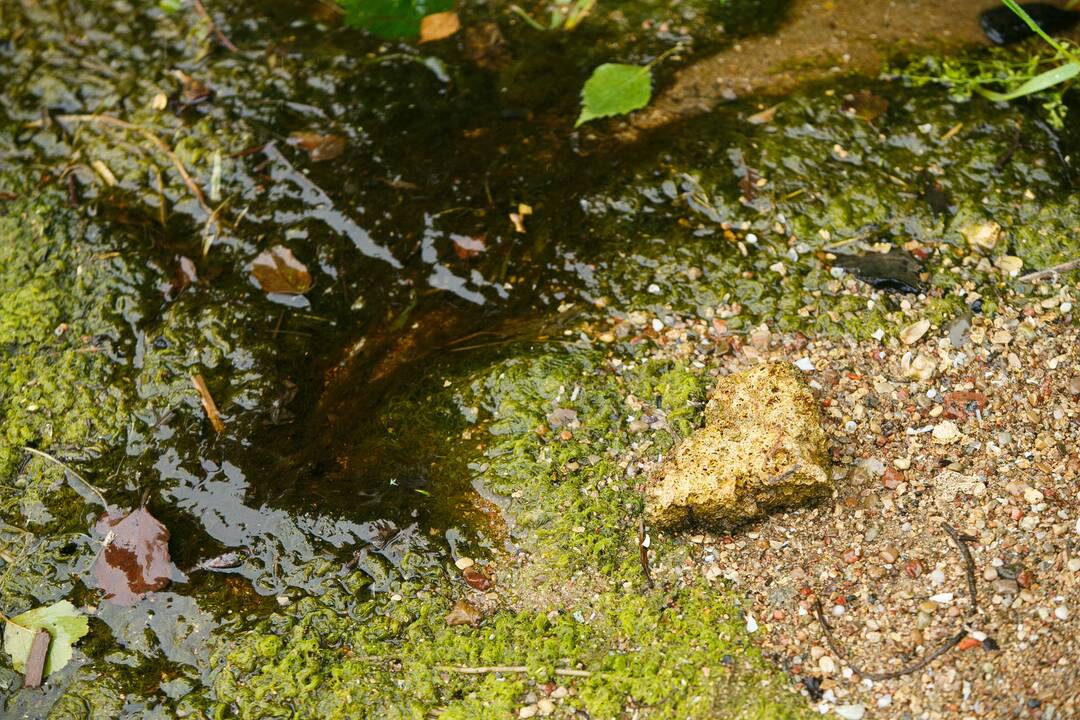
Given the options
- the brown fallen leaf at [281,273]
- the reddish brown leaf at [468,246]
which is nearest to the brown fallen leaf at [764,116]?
the reddish brown leaf at [468,246]

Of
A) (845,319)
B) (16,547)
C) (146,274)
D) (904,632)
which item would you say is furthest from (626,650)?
(146,274)

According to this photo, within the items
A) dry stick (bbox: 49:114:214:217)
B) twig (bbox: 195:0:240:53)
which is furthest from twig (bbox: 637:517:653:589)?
twig (bbox: 195:0:240:53)

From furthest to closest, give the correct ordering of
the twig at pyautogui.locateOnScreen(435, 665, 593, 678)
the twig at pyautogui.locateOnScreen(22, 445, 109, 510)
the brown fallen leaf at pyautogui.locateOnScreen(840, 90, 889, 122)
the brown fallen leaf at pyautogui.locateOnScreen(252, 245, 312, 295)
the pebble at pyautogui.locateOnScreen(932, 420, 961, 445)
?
the brown fallen leaf at pyautogui.locateOnScreen(840, 90, 889, 122) → the brown fallen leaf at pyautogui.locateOnScreen(252, 245, 312, 295) → the twig at pyautogui.locateOnScreen(22, 445, 109, 510) → the pebble at pyautogui.locateOnScreen(932, 420, 961, 445) → the twig at pyautogui.locateOnScreen(435, 665, 593, 678)

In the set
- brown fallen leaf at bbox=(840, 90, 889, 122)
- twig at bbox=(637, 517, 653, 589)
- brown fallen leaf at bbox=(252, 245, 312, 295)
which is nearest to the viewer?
twig at bbox=(637, 517, 653, 589)

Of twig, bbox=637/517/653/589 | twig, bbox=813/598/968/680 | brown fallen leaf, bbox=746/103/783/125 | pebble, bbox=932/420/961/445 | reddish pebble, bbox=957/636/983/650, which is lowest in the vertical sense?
twig, bbox=813/598/968/680

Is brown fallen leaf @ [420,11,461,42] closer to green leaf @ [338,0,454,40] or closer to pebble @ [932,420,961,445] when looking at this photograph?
green leaf @ [338,0,454,40]

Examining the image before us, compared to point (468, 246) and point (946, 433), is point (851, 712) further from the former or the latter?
point (468, 246)

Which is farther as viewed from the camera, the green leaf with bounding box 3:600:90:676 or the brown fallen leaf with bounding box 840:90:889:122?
the brown fallen leaf with bounding box 840:90:889:122
